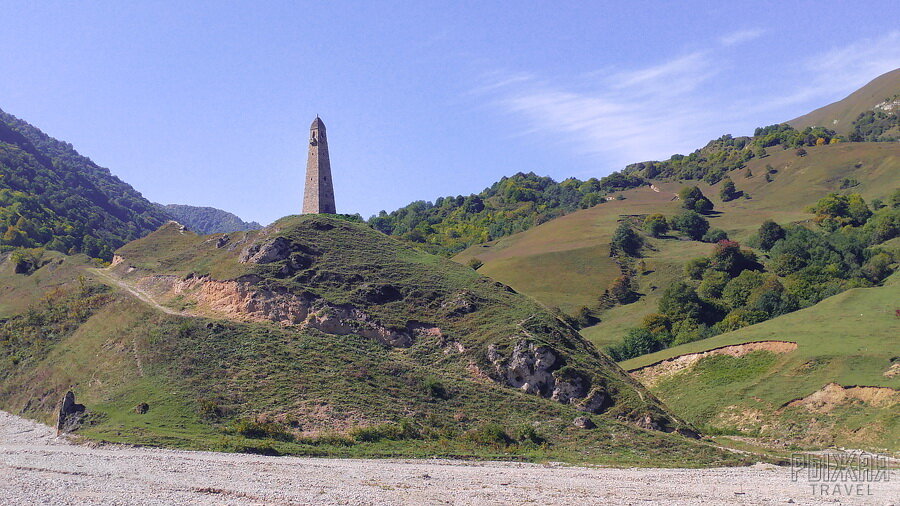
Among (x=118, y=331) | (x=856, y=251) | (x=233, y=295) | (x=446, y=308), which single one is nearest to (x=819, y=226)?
(x=856, y=251)

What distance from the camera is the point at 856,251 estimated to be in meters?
120

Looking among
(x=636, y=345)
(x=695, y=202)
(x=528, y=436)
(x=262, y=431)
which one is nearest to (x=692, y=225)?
(x=695, y=202)

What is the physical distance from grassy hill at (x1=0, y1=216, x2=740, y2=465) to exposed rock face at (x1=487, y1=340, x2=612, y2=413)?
4.3 inches

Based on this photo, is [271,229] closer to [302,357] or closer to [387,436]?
[302,357]

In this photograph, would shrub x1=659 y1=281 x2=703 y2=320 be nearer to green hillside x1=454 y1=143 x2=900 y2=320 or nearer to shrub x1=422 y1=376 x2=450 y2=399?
green hillside x1=454 y1=143 x2=900 y2=320

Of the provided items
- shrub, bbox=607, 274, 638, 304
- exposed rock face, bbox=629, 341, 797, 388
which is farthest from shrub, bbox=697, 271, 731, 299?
exposed rock face, bbox=629, 341, 797, 388

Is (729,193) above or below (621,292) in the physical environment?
above

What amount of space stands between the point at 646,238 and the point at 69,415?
112478 mm

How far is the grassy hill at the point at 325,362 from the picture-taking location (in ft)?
154

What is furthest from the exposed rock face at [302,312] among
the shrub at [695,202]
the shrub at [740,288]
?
the shrub at [695,202]

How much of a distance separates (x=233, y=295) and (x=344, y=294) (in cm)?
967

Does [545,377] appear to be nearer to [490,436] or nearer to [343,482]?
[490,436]

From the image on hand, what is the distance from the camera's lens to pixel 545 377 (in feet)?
188

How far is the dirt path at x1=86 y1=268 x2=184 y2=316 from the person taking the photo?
65.3 m
